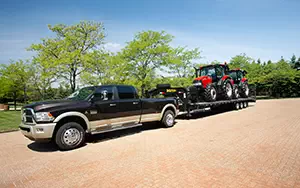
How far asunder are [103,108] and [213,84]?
893cm

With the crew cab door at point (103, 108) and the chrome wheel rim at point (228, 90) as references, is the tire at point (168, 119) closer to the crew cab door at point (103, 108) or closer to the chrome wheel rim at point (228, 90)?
the crew cab door at point (103, 108)

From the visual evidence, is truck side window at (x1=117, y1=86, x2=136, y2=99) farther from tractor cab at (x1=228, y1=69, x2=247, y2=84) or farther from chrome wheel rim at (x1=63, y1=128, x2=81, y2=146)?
tractor cab at (x1=228, y1=69, x2=247, y2=84)

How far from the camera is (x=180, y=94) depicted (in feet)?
36.8

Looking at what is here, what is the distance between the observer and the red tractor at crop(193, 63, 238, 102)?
12508 millimetres

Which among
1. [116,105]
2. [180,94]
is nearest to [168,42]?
[180,94]

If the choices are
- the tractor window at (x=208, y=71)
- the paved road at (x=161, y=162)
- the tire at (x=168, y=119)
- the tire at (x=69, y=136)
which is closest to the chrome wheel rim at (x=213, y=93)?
the tractor window at (x=208, y=71)

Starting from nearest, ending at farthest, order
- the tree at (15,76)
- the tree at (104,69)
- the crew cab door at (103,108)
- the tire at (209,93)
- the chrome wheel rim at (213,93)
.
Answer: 1. the crew cab door at (103,108)
2. the tire at (209,93)
3. the chrome wheel rim at (213,93)
4. the tree at (104,69)
5. the tree at (15,76)

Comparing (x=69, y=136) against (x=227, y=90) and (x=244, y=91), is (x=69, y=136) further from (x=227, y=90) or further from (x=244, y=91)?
(x=244, y=91)

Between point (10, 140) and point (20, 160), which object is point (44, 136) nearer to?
point (20, 160)

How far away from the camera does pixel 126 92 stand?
24.5ft

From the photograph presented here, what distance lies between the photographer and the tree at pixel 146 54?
22866 mm

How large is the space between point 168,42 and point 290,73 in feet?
102

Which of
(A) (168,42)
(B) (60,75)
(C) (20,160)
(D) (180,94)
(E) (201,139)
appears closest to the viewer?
(C) (20,160)

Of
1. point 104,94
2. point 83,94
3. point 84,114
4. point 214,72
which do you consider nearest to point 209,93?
point 214,72
